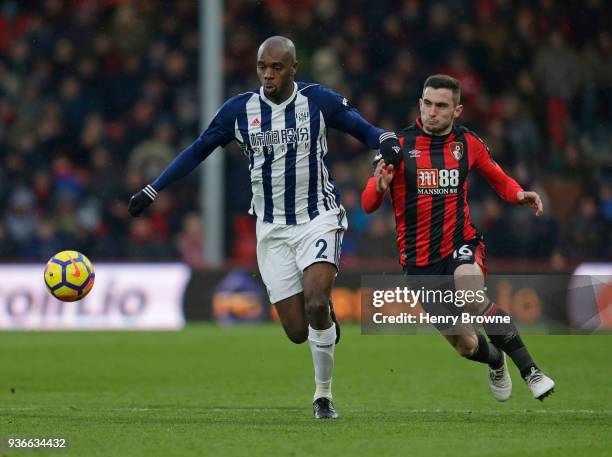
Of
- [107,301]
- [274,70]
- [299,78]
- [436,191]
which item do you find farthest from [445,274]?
[299,78]

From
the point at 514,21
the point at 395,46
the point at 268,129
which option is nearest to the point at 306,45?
the point at 395,46

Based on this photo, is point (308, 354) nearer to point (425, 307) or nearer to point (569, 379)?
point (569, 379)

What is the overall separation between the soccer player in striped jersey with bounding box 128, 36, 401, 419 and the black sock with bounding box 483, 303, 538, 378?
98 centimetres

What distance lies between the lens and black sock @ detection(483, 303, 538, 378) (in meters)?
7.56

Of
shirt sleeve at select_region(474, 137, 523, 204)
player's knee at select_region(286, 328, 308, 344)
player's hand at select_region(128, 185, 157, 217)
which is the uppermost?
shirt sleeve at select_region(474, 137, 523, 204)

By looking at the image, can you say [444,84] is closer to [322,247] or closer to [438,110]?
[438,110]

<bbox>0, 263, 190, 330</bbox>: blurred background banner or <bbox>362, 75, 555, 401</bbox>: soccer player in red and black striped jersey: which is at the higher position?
<bbox>0, 263, 190, 330</bbox>: blurred background banner

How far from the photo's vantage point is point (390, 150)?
7340mm

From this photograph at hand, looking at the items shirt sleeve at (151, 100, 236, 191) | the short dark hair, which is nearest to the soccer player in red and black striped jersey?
the short dark hair

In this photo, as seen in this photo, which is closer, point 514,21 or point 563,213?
point 563,213

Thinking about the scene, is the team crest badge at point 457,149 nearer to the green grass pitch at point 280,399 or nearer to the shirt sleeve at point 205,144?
the shirt sleeve at point 205,144

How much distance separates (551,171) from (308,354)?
570cm

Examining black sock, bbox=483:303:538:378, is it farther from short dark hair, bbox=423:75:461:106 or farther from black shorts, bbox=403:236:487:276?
short dark hair, bbox=423:75:461:106

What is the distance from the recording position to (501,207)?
16328mm
